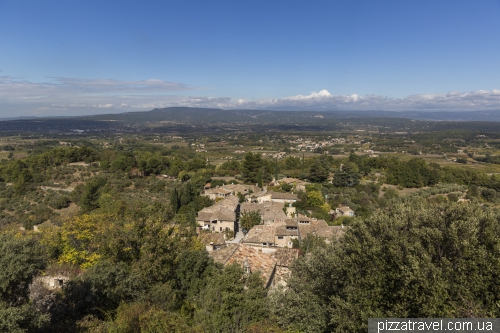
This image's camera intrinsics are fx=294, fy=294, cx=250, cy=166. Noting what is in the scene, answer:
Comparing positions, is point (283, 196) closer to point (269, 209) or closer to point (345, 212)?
point (269, 209)

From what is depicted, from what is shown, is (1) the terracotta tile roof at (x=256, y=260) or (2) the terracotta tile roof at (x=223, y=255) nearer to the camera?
(1) the terracotta tile roof at (x=256, y=260)

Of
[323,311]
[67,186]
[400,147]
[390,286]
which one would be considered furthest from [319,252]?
[400,147]

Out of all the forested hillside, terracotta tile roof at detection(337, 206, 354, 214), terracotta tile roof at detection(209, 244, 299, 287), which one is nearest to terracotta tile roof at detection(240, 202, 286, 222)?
terracotta tile roof at detection(337, 206, 354, 214)

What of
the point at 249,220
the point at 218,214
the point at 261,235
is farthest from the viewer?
the point at 218,214

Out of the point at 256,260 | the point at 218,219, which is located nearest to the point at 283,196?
the point at 218,219

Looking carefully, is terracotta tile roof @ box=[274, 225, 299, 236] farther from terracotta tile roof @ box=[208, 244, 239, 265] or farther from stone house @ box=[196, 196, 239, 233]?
terracotta tile roof @ box=[208, 244, 239, 265]

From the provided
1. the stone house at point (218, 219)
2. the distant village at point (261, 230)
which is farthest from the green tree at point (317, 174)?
the stone house at point (218, 219)

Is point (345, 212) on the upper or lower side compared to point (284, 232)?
lower

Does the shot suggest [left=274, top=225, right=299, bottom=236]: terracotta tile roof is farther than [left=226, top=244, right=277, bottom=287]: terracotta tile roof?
Yes

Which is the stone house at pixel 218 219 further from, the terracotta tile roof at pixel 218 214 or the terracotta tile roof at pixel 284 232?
the terracotta tile roof at pixel 284 232

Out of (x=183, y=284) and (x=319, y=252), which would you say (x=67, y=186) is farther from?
(x=319, y=252)

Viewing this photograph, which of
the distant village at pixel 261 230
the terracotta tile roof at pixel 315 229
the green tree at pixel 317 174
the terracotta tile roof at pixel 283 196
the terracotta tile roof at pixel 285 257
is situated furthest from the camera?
the green tree at pixel 317 174
